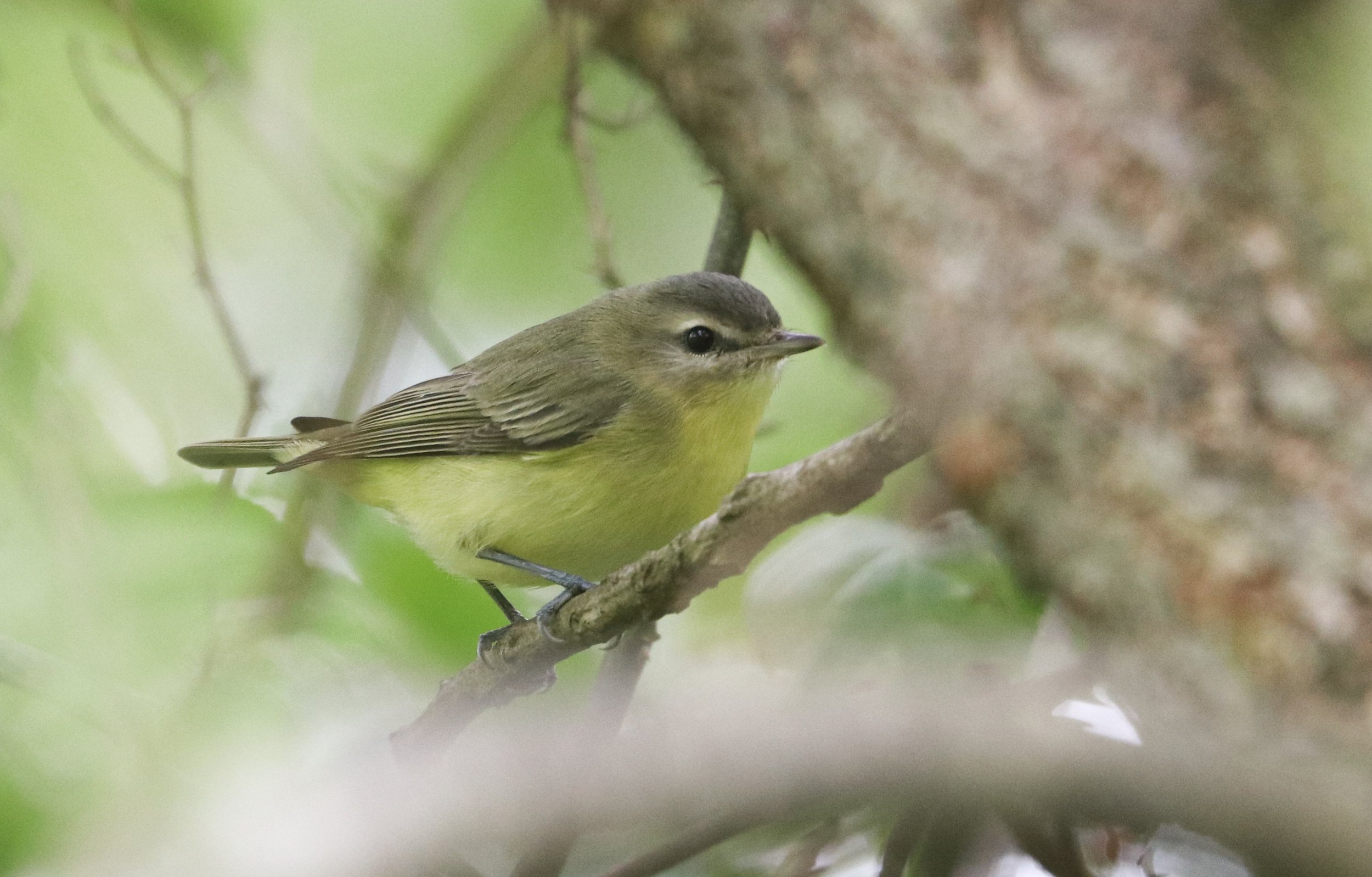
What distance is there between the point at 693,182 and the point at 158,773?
299 cm

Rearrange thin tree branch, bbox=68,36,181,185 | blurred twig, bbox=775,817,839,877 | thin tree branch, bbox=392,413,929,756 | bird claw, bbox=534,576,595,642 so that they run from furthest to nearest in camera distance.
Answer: thin tree branch, bbox=68,36,181,185 → bird claw, bbox=534,576,595,642 → blurred twig, bbox=775,817,839,877 → thin tree branch, bbox=392,413,929,756

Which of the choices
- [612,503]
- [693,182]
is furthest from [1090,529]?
[693,182]

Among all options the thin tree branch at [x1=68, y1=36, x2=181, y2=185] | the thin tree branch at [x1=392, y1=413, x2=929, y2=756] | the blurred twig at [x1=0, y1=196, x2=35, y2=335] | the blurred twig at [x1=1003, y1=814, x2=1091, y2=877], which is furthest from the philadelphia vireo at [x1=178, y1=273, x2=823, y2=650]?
the blurred twig at [x1=1003, y1=814, x2=1091, y2=877]

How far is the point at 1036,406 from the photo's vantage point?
161 cm

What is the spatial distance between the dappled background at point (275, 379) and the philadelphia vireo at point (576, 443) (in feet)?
0.45

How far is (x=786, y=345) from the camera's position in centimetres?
348

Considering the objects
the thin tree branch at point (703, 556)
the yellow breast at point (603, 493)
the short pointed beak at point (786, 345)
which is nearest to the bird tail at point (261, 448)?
the yellow breast at point (603, 493)

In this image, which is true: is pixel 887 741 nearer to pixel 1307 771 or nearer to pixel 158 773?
pixel 1307 771

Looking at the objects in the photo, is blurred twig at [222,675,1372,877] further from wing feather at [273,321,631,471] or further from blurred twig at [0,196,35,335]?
blurred twig at [0,196,35,335]

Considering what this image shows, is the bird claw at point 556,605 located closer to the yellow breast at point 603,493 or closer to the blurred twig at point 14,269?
the yellow breast at point 603,493

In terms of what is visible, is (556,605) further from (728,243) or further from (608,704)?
(728,243)

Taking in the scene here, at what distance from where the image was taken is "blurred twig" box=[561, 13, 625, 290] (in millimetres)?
3660

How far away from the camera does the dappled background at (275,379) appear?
2299mm

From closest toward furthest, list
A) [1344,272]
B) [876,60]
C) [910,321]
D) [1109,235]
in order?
[1344,272] → [1109,235] → [910,321] → [876,60]
